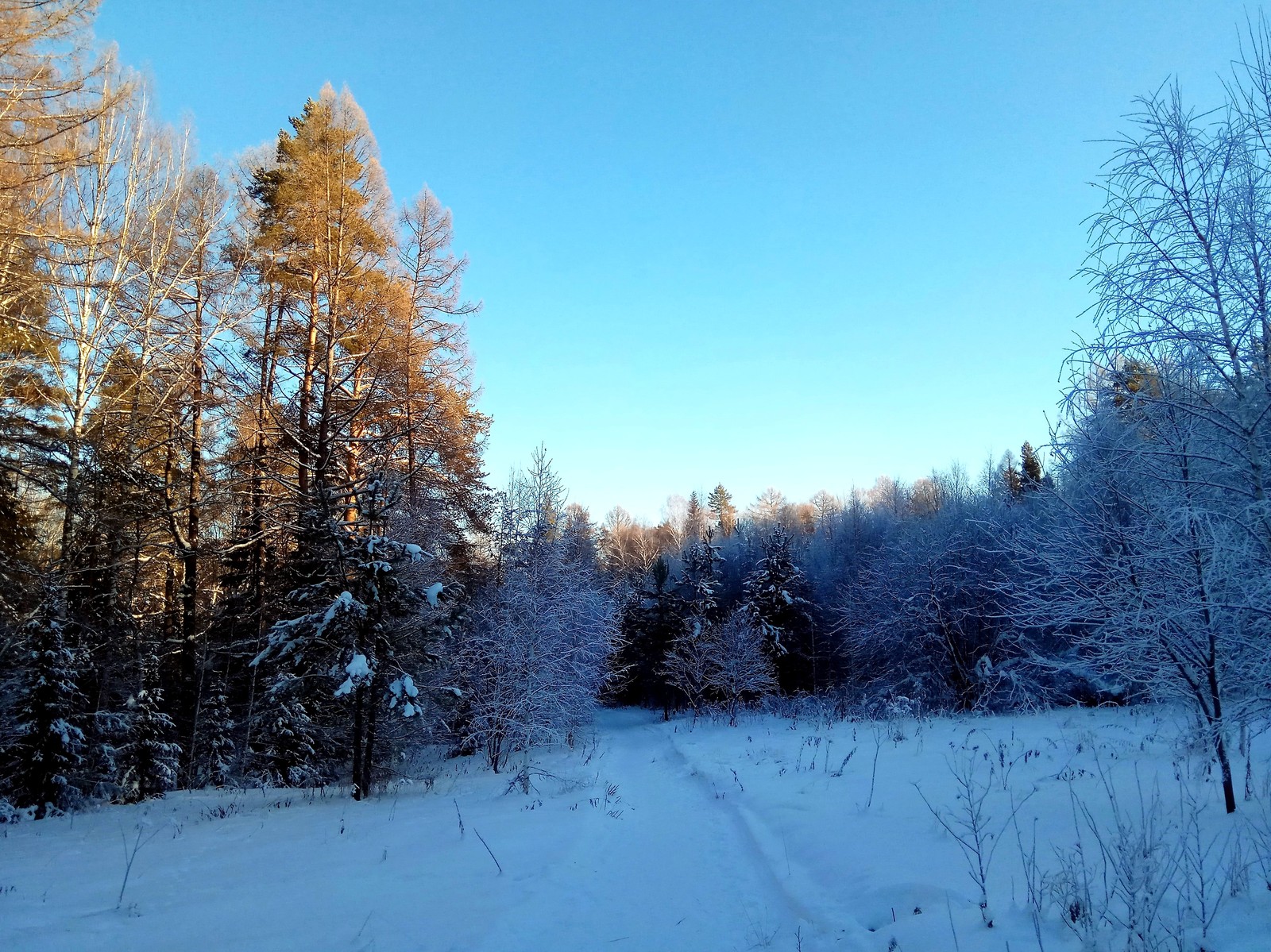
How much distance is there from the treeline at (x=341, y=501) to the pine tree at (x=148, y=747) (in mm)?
98

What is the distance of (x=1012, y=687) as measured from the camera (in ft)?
79.5

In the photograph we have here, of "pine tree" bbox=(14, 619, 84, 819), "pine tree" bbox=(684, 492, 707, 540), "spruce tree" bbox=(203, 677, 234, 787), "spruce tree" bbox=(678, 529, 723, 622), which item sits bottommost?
"spruce tree" bbox=(203, 677, 234, 787)

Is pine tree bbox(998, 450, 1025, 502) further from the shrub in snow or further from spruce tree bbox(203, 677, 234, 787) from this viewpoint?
spruce tree bbox(203, 677, 234, 787)

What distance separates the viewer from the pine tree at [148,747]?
38.2 ft

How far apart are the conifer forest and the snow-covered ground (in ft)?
0.20

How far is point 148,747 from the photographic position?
12047 mm

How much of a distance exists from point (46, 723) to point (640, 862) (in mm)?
9884

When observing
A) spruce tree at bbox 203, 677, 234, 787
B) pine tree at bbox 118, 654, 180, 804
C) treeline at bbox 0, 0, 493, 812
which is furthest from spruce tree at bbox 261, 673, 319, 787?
spruce tree at bbox 203, 677, 234, 787

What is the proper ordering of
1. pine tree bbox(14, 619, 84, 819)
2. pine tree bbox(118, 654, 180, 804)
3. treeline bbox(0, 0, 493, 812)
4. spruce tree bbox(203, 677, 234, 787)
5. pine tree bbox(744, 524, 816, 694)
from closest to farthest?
1. treeline bbox(0, 0, 493, 812)
2. pine tree bbox(14, 619, 84, 819)
3. pine tree bbox(118, 654, 180, 804)
4. spruce tree bbox(203, 677, 234, 787)
5. pine tree bbox(744, 524, 816, 694)

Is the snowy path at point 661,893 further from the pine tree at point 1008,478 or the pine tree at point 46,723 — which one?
the pine tree at point 1008,478

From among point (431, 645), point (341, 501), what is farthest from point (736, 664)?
point (341, 501)

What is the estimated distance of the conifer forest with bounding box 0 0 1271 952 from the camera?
4.93 m

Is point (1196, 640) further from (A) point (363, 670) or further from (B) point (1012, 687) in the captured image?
(B) point (1012, 687)

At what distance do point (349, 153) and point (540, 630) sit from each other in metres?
12.1
